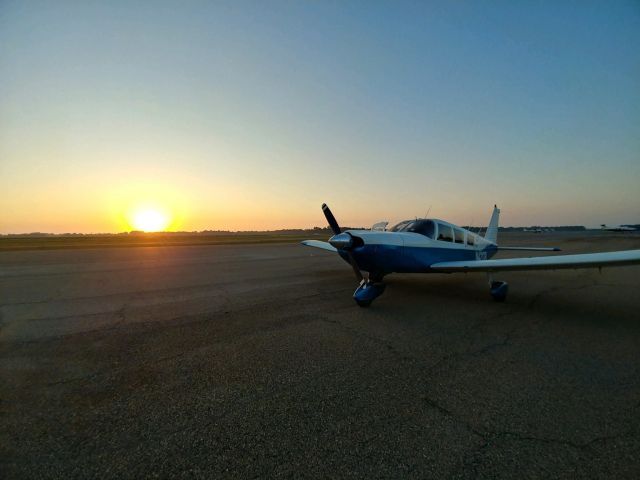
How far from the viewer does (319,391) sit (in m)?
3.03

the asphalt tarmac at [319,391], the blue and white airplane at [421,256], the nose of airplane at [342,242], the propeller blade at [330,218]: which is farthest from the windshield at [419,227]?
the nose of airplane at [342,242]

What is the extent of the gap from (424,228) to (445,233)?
0.83m

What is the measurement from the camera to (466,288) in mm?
8852

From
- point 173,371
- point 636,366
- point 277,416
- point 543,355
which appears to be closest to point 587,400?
point 543,355

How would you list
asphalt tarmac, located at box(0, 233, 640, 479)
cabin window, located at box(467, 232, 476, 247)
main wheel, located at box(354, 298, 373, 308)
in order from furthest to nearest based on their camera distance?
cabin window, located at box(467, 232, 476, 247) < main wheel, located at box(354, 298, 373, 308) < asphalt tarmac, located at box(0, 233, 640, 479)

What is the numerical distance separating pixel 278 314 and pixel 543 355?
4.46 m

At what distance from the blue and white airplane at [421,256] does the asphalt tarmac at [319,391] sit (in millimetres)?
947

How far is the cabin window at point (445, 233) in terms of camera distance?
837 centimetres

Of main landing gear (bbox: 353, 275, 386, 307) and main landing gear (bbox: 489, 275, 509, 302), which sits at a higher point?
main landing gear (bbox: 353, 275, 386, 307)

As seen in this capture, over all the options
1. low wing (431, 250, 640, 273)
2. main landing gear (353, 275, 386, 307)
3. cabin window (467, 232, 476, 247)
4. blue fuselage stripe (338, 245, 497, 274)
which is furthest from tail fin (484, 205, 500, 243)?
main landing gear (353, 275, 386, 307)

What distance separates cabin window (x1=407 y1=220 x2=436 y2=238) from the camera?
8.15 m

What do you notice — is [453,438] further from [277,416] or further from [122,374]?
[122,374]

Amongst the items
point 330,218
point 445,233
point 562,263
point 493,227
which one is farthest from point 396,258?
point 493,227

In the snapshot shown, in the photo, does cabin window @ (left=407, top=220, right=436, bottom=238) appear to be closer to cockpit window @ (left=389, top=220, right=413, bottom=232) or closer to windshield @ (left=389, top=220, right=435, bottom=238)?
windshield @ (left=389, top=220, right=435, bottom=238)
